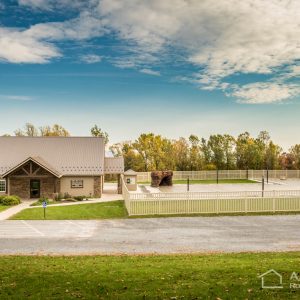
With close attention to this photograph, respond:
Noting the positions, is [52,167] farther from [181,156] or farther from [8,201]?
[181,156]

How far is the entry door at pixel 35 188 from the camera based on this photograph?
37781mm

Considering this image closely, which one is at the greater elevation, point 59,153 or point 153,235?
point 59,153

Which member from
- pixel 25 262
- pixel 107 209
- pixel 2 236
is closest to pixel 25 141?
pixel 107 209

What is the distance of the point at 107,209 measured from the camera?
29359mm

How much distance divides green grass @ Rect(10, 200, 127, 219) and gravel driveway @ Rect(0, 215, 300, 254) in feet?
6.00

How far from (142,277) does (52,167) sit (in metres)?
30.5

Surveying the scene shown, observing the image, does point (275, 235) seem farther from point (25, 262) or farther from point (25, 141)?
point (25, 141)

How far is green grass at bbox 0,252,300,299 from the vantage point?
350 inches

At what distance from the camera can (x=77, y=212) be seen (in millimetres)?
28156

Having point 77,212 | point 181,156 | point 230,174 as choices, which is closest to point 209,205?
point 77,212

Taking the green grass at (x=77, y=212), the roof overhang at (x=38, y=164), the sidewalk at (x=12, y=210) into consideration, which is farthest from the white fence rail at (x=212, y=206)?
the roof overhang at (x=38, y=164)

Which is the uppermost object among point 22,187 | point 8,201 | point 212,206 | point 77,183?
point 77,183

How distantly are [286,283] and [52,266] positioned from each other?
7540mm

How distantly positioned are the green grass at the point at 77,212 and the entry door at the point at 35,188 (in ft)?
25.6
